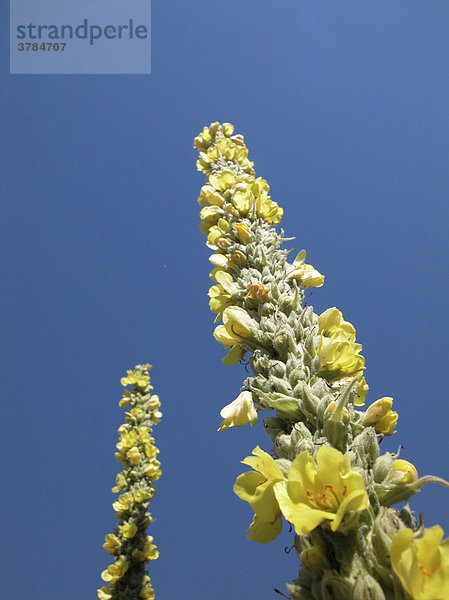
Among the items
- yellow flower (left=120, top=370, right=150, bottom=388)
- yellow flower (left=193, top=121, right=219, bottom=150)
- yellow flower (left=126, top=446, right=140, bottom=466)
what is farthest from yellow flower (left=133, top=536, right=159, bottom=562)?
yellow flower (left=193, top=121, right=219, bottom=150)

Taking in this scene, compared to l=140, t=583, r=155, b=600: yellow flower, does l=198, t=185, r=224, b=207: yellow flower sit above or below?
above

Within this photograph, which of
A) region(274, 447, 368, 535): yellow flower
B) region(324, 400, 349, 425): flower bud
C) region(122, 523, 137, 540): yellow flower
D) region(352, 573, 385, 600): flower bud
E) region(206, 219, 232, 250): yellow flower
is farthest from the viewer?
region(122, 523, 137, 540): yellow flower

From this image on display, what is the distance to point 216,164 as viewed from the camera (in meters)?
4.56

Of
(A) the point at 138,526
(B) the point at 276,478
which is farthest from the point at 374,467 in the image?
(A) the point at 138,526

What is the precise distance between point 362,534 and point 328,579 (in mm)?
208

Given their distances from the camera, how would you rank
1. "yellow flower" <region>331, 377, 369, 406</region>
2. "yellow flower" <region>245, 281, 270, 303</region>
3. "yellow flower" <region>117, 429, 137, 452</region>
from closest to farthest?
"yellow flower" <region>331, 377, 369, 406</region> < "yellow flower" <region>245, 281, 270, 303</region> < "yellow flower" <region>117, 429, 137, 452</region>

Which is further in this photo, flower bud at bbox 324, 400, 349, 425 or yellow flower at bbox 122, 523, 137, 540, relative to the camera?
yellow flower at bbox 122, 523, 137, 540

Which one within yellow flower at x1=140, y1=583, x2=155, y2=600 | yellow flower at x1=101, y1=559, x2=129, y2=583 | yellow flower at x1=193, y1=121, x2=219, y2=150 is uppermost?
yellow flower at x1=193, y1=121, x2=219, y2=150

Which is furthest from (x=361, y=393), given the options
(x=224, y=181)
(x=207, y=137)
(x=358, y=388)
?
(x=207, y=137)

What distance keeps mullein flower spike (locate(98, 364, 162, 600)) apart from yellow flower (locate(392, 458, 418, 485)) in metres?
5.59

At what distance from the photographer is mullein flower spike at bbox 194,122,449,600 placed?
115 cm

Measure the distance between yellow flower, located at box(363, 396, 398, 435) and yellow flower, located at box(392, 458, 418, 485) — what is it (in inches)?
11.2

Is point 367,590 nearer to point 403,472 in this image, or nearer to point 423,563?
point 423,563

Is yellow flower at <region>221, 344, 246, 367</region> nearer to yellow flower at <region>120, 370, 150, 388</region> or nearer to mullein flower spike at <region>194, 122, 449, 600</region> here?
mullein flower spike at <region>194, 122, 449, 600</region>
